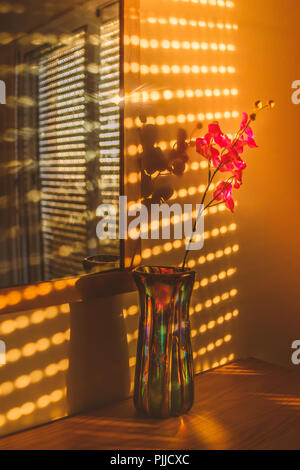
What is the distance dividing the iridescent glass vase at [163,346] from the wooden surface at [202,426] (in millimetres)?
49

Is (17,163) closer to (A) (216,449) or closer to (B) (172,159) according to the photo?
(B) (172,159)

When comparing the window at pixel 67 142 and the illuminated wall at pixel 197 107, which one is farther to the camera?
the illuminated wall at pixel 197 107

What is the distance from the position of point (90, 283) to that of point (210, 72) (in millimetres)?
746

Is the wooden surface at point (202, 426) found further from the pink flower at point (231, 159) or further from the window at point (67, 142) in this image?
the pink flower at point (231, 159)

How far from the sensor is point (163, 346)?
3.86 ft

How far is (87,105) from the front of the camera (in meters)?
1.19

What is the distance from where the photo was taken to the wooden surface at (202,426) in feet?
3.57

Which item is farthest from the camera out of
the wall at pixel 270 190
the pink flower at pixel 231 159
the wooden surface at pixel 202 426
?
the wall at pixel 270 190

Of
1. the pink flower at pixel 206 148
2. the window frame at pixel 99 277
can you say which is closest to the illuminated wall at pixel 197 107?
the window frame at pixel 99 277

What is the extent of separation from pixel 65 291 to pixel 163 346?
0.88 feet

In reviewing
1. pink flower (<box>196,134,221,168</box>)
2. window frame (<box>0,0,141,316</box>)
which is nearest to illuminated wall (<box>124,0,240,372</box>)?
window frame (<box>0,0,141,316</box>)

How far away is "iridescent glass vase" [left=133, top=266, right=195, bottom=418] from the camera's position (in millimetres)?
1173

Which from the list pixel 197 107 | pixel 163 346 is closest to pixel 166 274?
pixel 163 346

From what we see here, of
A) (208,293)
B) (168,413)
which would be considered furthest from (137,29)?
(168,413)
